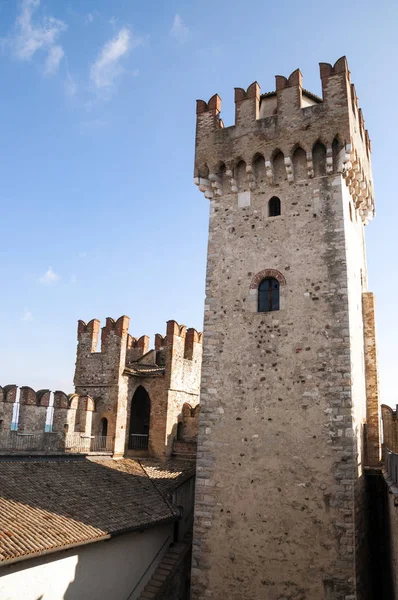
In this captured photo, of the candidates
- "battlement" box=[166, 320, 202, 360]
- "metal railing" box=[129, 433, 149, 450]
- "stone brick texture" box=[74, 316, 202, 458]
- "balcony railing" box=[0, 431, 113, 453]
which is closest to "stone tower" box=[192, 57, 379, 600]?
"balcony railing" box=[0, 431, 113, 453]

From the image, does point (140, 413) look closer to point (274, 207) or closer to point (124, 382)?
point (124, 382)

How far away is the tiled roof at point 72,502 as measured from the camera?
919cm

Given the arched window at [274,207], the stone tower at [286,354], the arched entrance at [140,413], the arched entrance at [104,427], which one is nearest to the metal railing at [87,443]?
the arched entrance at [104,427]

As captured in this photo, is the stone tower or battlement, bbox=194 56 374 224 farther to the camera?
battlement, bbox=194 56 374 224

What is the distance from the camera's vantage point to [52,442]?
15156 millimetres

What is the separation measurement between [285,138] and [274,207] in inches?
71.1

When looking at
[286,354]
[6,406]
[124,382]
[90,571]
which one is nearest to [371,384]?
[286,354]

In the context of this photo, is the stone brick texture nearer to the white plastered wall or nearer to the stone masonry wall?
the white plastered wall

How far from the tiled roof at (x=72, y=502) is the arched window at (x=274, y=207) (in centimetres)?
830

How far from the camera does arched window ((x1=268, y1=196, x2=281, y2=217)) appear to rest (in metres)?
13.0

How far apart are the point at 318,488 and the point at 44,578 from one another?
19.0 feet

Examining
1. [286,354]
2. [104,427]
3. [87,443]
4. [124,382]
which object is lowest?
[87,443]

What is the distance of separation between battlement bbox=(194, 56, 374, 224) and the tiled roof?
27.9 feet

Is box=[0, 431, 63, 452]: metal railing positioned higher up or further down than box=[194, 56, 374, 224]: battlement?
further down
